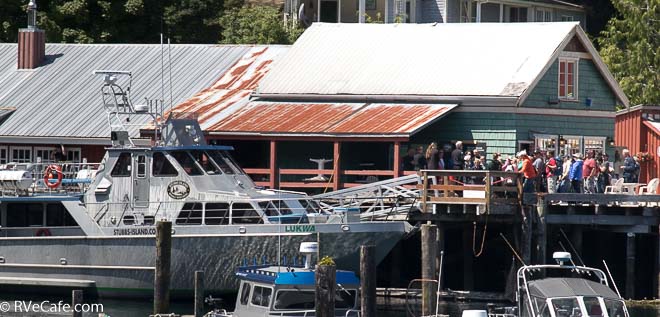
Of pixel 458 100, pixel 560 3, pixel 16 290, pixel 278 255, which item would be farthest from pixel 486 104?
pixel 560 3

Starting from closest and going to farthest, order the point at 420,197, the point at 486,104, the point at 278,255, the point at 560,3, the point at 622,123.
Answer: the point at 278,255
the point at 420,197
the point at 486,104
the point at 622,123
the point at 560,3

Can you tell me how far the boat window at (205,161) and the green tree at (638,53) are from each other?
24.0 m

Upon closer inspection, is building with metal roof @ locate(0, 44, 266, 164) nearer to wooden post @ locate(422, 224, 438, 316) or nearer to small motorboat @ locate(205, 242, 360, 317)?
wooden post @ locate(422, 224, 438, 316)

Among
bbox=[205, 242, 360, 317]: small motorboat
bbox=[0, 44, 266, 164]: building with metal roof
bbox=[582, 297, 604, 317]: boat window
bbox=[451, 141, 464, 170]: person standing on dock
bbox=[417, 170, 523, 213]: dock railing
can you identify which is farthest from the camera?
bbox=[0, 44, 266, 164]: building with metal roof

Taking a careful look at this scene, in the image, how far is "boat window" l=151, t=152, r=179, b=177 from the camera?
39.3 m

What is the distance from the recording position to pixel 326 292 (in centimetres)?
2966

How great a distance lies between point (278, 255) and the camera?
119ft

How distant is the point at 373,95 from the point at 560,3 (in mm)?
30483

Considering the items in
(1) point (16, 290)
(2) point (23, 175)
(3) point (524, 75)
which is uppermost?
(3) point (524, 75)

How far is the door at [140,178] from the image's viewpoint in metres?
39.5

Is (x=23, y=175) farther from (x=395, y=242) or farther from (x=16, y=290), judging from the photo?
(x=395, y=242)

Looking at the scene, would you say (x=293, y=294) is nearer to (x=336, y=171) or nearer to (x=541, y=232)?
(x=541, y=232)

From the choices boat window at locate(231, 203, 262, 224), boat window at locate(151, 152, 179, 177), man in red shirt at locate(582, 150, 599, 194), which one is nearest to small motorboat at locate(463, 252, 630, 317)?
boat window at locate(231, 203, 262, 224)

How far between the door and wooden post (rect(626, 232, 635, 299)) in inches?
437
